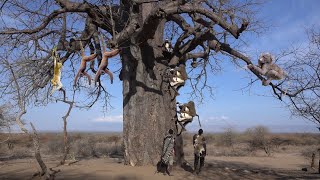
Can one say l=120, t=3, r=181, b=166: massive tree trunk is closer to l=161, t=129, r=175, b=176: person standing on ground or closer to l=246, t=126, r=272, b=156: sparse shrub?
l=161, t=129, r=175, b=176: person standing on ground

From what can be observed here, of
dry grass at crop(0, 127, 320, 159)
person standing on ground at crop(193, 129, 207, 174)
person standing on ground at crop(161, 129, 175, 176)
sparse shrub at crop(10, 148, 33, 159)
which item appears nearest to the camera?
person standing on ground at crop(161, 129, 175, 176)

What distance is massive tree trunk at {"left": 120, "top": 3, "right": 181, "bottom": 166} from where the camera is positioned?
13133mm

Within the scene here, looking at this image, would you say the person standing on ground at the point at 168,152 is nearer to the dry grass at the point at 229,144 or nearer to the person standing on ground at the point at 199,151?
the person standing on ground at the point at 199,151

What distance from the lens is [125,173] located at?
39.0 ft

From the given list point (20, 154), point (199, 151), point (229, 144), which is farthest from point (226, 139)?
point (199, 151)

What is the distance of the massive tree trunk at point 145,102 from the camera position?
1313cm

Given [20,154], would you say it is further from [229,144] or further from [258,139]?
[229,144]

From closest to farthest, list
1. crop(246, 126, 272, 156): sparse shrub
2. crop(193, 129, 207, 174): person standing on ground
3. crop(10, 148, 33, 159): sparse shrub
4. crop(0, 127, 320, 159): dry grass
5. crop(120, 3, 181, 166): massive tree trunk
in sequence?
crop(120, 3, 181, 166): massive tree trunk < crop(193, 129, 207, 174): person standing on ground < crop(10, 148, 33, 159): sparse shrub < crop(0, 127, 320, 159): dry grass < crop(246, 126, 272, 156): sparse shrub

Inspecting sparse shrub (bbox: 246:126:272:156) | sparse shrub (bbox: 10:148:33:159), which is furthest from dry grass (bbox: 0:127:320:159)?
sparse shrub (bbox: 10:148:33:159)

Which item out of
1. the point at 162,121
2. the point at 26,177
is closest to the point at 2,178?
the point at 26,177

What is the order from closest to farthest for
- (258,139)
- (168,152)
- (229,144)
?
(168,152) → (258,139) → (229,144)

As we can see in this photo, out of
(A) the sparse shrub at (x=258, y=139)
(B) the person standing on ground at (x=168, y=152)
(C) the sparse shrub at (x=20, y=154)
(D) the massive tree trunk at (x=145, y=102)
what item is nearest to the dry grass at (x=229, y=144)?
(A) the sparse shrub at (x=258, y=139)

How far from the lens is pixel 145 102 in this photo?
13.4 meters

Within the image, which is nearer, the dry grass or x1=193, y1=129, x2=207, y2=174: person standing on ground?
Result: x1=193, y1=129, x2=207, y2=174: person standing on ground
